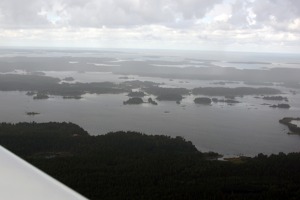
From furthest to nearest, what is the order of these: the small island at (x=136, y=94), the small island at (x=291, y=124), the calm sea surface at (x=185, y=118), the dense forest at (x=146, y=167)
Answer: the small island at (x=136, y=94) < the small island at (x=291, y=124) < the calm sea surface at (x=185, y=118) < the dense forest at (x=146, y=167)

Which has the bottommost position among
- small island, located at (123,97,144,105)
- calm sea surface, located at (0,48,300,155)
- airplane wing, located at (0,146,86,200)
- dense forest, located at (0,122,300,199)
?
dense forest, located at (0,122,300,199)

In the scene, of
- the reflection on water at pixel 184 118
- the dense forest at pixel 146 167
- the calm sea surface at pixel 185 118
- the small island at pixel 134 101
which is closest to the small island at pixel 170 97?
the reflection on water at pixel 184 118

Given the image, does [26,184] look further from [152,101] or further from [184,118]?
[152,101]

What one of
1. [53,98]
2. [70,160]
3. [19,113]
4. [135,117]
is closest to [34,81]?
[53,98]

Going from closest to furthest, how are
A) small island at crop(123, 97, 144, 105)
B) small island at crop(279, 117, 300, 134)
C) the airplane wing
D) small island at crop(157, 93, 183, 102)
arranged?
1. the airplane wing
2. small island at crop(279, 117, 300, 134)
3. small island at crop(123, 97, 144, 105)
4. small island at crop(157, 93, 183, 102)

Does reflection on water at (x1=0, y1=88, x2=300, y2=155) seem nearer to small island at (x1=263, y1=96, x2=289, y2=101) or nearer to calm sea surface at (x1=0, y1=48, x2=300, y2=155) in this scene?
calm sea surface at (x1=0, y1=48, x2=300, y2=155)

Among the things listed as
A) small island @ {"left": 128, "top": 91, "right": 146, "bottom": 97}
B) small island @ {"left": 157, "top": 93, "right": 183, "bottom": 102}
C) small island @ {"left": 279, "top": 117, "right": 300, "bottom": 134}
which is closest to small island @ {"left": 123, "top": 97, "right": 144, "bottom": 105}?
small island @ {"left": 157, "top": 93, "right": 183, "bottom": 102}

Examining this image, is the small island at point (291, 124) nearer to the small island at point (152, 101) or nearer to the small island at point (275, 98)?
the small island at point (275, 98)
